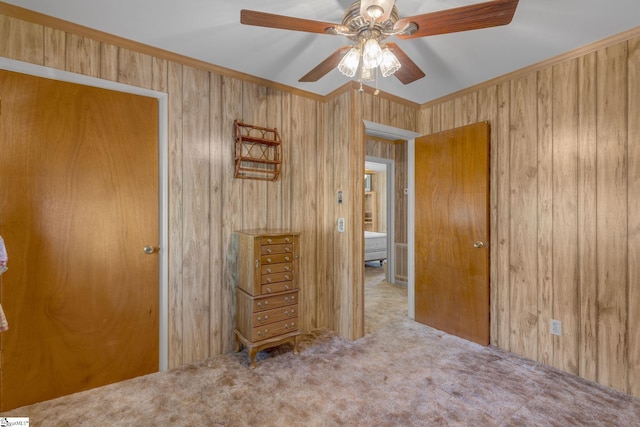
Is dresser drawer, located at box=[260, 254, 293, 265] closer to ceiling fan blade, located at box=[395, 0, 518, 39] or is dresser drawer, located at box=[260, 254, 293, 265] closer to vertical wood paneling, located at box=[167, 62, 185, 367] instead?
vertical wood paneling, located at box=[167, 62, 185, 367]

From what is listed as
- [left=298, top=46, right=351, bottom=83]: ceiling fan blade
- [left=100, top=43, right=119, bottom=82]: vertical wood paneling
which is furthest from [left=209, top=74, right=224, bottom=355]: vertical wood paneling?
[left=298, top=46, right=351, bottom=83]: ceiling fan blade

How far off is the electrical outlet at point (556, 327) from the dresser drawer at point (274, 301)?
2094 millimetres

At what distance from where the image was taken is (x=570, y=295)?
237 centimetres

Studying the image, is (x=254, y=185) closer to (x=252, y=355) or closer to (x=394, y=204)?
(x=252, y=355)

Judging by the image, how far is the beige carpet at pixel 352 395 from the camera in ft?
6.07

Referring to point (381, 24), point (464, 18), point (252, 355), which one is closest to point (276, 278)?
point (252, 355)

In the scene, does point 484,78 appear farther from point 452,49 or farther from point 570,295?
point 570,295

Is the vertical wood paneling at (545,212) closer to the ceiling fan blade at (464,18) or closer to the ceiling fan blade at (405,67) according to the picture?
the ceiling fan blade at (405,67)

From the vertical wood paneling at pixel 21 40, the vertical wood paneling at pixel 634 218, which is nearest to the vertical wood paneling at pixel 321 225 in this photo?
the vertical wood paneling at pixel 21 40

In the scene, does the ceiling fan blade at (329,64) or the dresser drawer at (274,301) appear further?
the dresser drawer at (274,301)

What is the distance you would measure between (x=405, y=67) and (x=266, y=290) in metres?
1.91

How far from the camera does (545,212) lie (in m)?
2.51

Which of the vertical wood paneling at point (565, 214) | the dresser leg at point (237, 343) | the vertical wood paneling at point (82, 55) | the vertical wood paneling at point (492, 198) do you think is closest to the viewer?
the vertical wood paneling at point (82, 55)

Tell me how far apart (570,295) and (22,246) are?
12.8ft
